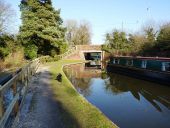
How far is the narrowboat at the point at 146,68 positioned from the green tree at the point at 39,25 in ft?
31.6

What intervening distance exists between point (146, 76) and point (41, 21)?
17.6 meters

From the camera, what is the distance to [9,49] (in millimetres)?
25906

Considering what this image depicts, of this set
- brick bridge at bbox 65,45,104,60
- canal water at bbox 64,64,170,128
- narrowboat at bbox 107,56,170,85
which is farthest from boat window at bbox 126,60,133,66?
brick bridge at bbox 65,45,104,60

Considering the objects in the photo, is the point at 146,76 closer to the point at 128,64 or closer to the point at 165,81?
the point at 165,81

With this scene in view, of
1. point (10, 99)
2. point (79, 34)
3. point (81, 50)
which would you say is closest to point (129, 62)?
point (10, 99)

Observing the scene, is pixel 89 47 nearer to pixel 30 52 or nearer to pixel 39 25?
pixel 39 25

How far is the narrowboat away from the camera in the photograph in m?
17.4

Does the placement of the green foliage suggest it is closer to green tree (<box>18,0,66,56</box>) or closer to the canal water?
green tree (<box>18,0,66,56</box>)

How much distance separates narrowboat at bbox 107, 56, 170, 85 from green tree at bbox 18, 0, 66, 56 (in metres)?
9.65

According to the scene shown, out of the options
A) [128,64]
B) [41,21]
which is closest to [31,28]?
[41,21]

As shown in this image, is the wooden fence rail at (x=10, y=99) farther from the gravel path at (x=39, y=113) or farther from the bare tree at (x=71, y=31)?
the bare tree at (x=71, y=31)

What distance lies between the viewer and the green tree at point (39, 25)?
32.3 metres

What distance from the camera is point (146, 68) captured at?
67.3 feet

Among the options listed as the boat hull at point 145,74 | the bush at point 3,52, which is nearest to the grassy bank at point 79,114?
the boat hull at point 145,74
